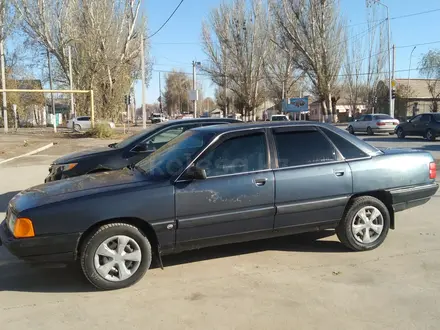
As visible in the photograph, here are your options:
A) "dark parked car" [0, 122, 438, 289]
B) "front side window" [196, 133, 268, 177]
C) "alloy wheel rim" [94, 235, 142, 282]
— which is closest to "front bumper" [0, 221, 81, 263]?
"dark parked car" [0, 122, 438, 289]

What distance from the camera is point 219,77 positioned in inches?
2096

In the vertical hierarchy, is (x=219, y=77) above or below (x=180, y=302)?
above

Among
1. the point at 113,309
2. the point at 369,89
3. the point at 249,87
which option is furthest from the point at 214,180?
the point at 369,89

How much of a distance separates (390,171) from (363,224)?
0.72m

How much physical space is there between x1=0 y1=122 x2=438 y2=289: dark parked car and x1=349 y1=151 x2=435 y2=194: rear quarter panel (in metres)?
0.01

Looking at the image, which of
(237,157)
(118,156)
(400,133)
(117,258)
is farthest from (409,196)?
(400,133)

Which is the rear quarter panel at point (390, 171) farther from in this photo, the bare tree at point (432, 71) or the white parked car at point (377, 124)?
the bare tree at point (432, 71)

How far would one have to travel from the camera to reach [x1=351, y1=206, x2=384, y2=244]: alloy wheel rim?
4859 millimetres

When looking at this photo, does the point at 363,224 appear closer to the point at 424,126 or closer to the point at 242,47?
the point at 424,126

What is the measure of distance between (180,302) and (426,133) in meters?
20.9

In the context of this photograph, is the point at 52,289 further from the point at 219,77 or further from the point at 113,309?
the point at 219,77

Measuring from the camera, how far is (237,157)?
451cm

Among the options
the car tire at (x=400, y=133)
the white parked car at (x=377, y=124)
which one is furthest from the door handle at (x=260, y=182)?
the white parked car at (x=377, y=124)

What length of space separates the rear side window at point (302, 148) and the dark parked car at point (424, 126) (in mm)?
18450
